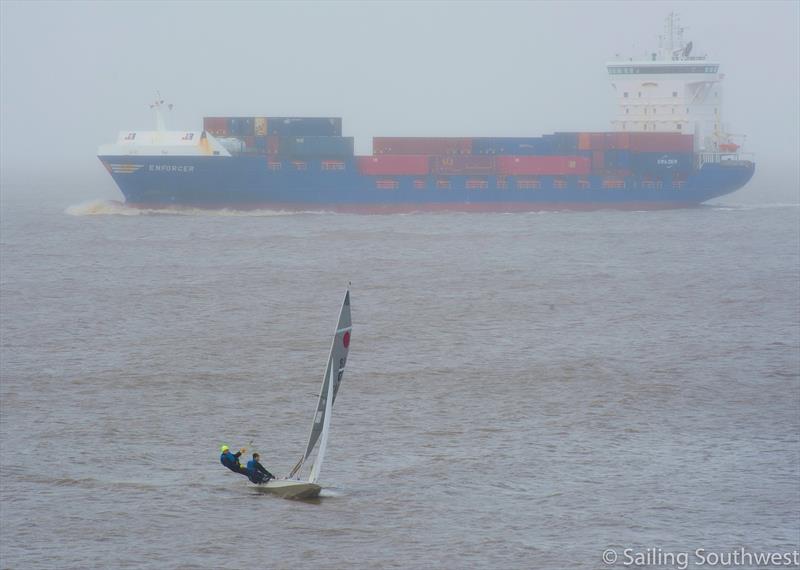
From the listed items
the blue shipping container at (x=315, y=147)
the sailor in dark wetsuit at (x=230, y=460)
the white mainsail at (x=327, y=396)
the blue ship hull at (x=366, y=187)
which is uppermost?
the blue shipping container at (x=315, y=147)

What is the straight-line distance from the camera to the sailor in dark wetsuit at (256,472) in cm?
1866

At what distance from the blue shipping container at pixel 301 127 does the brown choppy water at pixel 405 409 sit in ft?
56.5

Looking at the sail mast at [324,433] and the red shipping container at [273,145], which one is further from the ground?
the red shipping container at [273,145]

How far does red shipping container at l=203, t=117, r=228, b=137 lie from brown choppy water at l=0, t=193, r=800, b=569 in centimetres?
1771

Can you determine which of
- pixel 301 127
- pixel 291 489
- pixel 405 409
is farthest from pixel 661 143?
pixel 291 489

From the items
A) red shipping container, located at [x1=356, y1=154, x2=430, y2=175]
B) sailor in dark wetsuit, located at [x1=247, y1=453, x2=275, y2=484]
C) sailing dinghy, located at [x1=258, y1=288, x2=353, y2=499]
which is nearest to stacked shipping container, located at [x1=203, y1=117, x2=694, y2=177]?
red shipping container, located at [x1=356, y1=154, x2=430, y2=175]

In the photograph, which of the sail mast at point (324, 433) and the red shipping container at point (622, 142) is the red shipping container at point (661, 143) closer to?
the red shipping container at point (622, 142)

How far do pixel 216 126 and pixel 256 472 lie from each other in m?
50.5

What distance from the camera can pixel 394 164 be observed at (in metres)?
65.8

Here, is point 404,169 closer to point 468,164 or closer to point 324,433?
point 468,164

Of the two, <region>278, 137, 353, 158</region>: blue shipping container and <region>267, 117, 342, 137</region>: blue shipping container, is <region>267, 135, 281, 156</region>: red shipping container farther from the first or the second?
<region>267, 117, 342, 137</region>: blue shipping container

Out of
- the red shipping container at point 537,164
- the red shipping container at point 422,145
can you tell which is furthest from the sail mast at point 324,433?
the red shipping container at point 422,145

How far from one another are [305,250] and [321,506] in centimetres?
3545

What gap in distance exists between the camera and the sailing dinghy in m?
18.0
